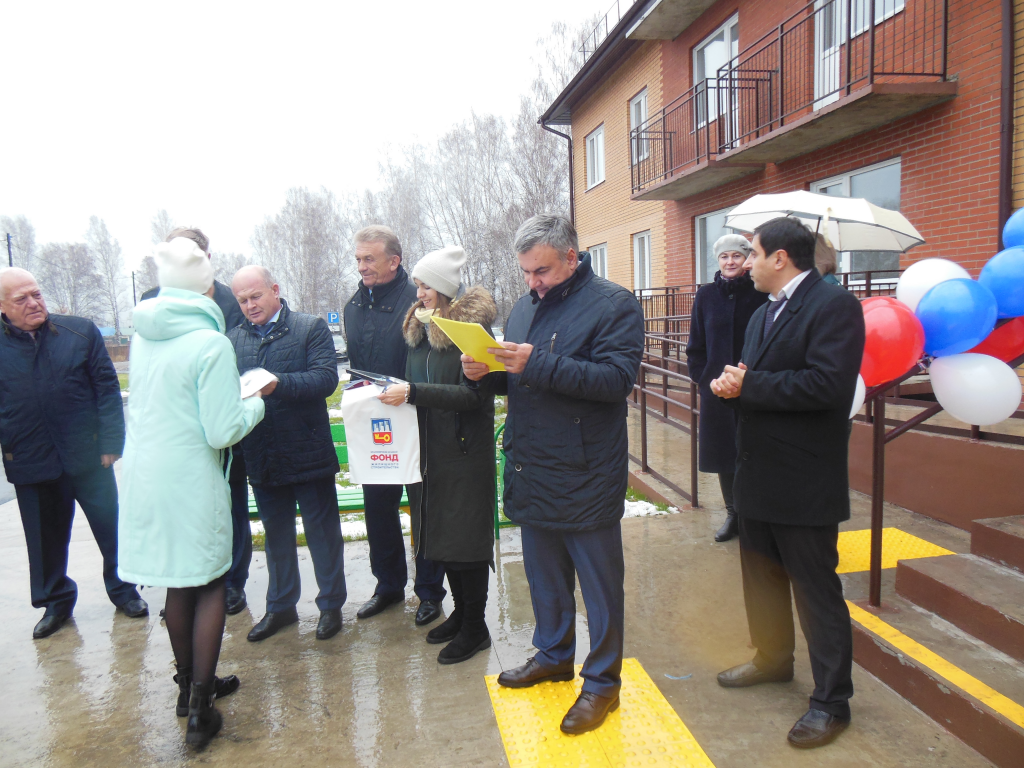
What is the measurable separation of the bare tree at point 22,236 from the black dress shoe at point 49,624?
80.2 meters

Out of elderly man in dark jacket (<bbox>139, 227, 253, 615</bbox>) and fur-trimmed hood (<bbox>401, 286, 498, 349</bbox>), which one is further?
elderly man in dark jacket (<bbox>139, 227, 253, 615</bbox>)

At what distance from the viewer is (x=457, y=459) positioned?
9.91ft

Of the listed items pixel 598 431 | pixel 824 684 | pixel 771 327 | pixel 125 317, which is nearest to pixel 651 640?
pixel 824 684

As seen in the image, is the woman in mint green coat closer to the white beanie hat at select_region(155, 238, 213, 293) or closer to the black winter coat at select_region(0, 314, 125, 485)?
the white beanie hat at select_region(155, 238, 213, 293)

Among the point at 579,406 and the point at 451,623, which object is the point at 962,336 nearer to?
the point at 579,406

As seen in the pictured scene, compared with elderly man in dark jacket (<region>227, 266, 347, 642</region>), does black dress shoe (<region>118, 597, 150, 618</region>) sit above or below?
below

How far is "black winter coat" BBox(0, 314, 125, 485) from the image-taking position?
11.5ft

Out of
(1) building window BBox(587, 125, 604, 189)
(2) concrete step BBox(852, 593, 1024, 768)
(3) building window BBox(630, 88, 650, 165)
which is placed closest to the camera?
(2) concrete step BBox(852, 593, 1024, 768)

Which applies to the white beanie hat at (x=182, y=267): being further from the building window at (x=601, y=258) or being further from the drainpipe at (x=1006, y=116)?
the building window at (x=601, y=258)

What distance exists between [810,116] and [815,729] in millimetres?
6744

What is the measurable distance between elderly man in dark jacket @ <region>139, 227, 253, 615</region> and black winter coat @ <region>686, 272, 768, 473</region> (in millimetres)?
2777

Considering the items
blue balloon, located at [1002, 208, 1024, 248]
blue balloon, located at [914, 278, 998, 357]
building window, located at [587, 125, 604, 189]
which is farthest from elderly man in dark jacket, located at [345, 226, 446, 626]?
building window, located at [587, 125, 604, 189]

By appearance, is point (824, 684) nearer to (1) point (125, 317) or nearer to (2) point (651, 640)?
(2) point (651, 640)

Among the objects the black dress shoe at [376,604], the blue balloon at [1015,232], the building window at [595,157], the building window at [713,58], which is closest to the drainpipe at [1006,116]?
the blue balloon at [1015,232]
